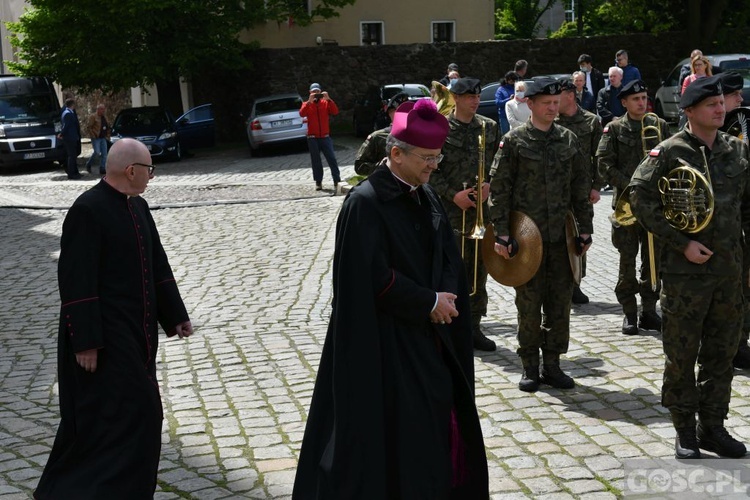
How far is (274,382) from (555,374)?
204 centimetres

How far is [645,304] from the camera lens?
9367 millimetres

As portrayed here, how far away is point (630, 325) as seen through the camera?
30.5 feet

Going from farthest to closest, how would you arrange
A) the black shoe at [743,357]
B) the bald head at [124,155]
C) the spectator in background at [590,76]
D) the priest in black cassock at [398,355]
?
the spectator in background at [590,76], the black shoe at [743,357], the bald head at [124,155], the priest in black cassock at [398,355]

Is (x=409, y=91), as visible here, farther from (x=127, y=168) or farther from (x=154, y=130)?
(x=127, y=168)

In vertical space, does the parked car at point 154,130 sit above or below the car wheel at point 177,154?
above

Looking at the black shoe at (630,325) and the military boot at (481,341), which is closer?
the military boot at (481,341)

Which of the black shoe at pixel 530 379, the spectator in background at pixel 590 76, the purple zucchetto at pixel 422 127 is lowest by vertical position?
the black shoe at pixel 530 379

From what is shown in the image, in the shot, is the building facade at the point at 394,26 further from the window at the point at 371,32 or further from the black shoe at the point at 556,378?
the black shoe at the point at 556,378

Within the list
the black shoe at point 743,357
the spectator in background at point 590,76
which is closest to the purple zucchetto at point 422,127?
the black shoe at point 743,357

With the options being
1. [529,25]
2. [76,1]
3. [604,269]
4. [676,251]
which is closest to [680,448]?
[676,251]

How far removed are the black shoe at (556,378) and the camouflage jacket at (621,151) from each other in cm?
203

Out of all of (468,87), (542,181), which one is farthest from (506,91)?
(542,181)

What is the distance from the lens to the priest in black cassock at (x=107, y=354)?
529 centimetres

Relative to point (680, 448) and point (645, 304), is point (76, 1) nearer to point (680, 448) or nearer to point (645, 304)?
point (645, 304)
